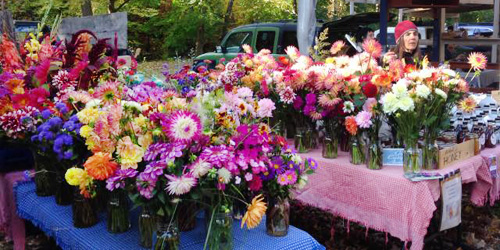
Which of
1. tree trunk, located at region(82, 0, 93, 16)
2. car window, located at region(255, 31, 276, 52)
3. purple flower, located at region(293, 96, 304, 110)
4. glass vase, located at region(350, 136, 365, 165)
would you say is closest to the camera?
glass vase, located at region(350, 136, 365, 165)

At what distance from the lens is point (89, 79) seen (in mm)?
2713

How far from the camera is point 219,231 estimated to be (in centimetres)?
171

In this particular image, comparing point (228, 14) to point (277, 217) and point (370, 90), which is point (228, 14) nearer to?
point (370, 90)

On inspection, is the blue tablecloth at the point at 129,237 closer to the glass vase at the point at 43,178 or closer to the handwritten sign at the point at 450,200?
the glass vase at the point at 43,178

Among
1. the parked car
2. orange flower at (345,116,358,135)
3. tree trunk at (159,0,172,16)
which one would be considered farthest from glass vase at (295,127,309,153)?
tree trunk at (159,0,172,16)

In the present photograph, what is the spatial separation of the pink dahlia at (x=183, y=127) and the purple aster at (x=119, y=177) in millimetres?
191

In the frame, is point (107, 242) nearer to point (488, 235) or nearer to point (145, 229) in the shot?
point (145, 229)

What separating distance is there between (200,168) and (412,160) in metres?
Result: 1.52

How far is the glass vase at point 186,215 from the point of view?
1.78 meters

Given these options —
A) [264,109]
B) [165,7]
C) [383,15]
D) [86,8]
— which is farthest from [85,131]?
[165,7]

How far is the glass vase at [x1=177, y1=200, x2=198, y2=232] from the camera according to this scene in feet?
5.84

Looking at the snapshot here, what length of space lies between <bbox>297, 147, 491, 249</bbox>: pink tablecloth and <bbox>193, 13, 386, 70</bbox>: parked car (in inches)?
213

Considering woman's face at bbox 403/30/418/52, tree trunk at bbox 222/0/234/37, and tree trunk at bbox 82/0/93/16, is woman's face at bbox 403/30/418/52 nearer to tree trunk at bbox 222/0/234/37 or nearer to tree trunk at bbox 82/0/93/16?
tree trunk at bbox 82/0/93/16

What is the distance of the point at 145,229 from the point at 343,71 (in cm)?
170
